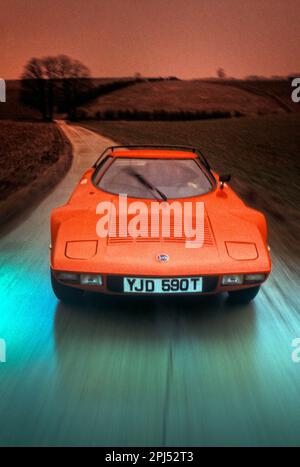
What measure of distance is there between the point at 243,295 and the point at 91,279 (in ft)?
3.96

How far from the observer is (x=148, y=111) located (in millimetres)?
56750

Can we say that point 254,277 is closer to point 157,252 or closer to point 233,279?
point 233,279

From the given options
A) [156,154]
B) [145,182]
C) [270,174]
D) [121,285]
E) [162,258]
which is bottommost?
[270,174]

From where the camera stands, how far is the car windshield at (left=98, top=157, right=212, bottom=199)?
14.4ft

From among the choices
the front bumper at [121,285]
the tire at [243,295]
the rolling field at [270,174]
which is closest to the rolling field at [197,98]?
the rolling field at [270,174]

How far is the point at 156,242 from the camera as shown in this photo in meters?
3.49

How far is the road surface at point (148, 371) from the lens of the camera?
2363 mm

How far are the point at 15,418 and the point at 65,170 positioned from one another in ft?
38.6

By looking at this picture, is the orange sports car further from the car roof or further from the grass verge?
the grass verge

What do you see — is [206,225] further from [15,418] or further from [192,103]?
[192,103]

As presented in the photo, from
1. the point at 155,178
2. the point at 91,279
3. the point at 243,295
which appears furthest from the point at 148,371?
the point at 155,178

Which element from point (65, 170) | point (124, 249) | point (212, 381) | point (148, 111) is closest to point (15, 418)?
point (212, 381)

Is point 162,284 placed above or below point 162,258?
below

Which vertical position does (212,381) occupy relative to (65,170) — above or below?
above
